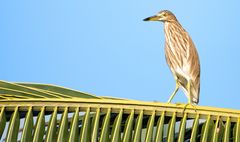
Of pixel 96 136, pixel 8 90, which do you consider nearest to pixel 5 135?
pixel 8 90

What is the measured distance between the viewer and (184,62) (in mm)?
4320

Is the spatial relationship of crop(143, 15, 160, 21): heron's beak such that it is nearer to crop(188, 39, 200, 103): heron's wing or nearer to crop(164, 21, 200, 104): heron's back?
crop(164, 21, 200, 104): heron's back

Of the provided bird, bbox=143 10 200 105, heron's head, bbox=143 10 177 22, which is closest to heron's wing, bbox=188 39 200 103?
bird, bbox=143 10 200 105

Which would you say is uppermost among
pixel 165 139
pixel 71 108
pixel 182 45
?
pixel 182 45

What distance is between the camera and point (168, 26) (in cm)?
489

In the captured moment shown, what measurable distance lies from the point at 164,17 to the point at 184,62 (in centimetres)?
94

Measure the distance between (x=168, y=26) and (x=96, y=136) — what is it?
2.48 meters

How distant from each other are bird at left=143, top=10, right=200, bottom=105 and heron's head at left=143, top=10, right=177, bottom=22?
283mm

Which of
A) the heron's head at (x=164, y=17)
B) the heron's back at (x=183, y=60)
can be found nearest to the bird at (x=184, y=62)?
the heron's back at (x=183, y=60)

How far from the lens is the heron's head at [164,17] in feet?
16.6

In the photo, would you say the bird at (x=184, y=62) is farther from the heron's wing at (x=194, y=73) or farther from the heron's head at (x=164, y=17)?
the heron's head at (x=164, y=17)

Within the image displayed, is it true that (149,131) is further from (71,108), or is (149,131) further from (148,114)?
(71,108)

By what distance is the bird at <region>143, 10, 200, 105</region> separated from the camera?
166 inches

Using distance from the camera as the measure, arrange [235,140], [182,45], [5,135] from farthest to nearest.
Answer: [182,45]
[5,135]
[235,140]
